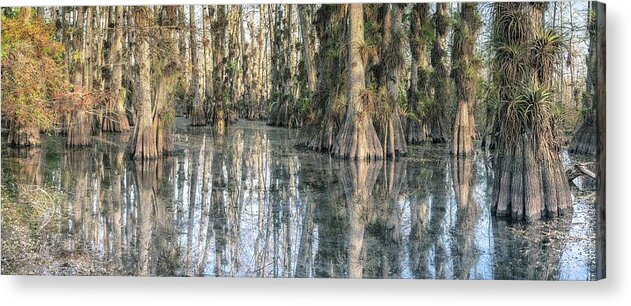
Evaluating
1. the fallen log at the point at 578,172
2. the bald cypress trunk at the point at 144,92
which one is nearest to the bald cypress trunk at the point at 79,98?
the bald cypress trunk at the point at 144,92

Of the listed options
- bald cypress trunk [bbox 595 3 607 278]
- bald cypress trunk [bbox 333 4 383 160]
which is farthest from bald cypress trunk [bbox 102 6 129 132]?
bald cypress trunk [bbox 595 3 607 278]

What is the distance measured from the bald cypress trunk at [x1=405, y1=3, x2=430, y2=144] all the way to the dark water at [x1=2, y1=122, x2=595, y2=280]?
0.19m

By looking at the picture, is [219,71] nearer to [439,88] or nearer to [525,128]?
[439,88]

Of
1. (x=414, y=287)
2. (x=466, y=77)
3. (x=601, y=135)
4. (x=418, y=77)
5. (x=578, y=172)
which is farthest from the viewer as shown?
(x=418, y=77)

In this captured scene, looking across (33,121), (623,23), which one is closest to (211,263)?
(33,121)

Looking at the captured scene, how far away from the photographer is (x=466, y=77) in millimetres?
9938

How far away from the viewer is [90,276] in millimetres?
10188

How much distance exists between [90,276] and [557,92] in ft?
16.1

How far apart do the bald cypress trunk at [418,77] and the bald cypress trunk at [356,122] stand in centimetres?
41

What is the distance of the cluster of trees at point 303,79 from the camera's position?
32.3 ft

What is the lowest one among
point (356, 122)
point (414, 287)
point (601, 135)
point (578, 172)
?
point (414, 287)

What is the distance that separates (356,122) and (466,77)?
3.94ft

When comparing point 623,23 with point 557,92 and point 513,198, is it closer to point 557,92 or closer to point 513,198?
point 557,92

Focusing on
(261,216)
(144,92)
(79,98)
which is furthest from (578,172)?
(79,98)
